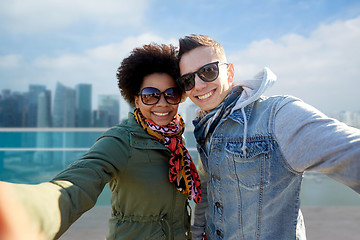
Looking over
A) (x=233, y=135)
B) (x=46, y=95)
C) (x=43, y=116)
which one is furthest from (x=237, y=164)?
(x=46, y=95)

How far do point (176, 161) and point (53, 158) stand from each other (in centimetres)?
576

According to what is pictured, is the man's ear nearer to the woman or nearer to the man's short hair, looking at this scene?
the man's short hair

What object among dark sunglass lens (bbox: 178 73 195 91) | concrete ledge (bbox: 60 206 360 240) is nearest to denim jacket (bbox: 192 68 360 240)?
dark sunglass lens (bbox: 178 73 195 91)

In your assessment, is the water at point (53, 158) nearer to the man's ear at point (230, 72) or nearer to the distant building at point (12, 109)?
the man's ear at point (230, 72)

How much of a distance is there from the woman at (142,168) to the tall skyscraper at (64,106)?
24.9 m

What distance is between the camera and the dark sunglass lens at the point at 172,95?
1.53 meters

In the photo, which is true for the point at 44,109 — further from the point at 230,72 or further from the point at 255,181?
the point at 255,181

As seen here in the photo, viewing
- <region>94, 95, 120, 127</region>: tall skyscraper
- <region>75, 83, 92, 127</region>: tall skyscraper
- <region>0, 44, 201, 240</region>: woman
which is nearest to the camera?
<region>0, 44, 201, 240</region>: woman

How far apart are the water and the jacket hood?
3164 mm

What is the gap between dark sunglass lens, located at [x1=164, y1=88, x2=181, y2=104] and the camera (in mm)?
1534

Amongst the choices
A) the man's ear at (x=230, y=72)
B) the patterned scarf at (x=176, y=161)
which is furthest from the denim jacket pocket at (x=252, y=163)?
the man's ear at (x=230, y=72)

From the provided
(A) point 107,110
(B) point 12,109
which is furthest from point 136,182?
(B) point 12,109

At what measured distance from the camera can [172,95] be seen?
1.55 meters

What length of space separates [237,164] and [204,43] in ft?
2.23
